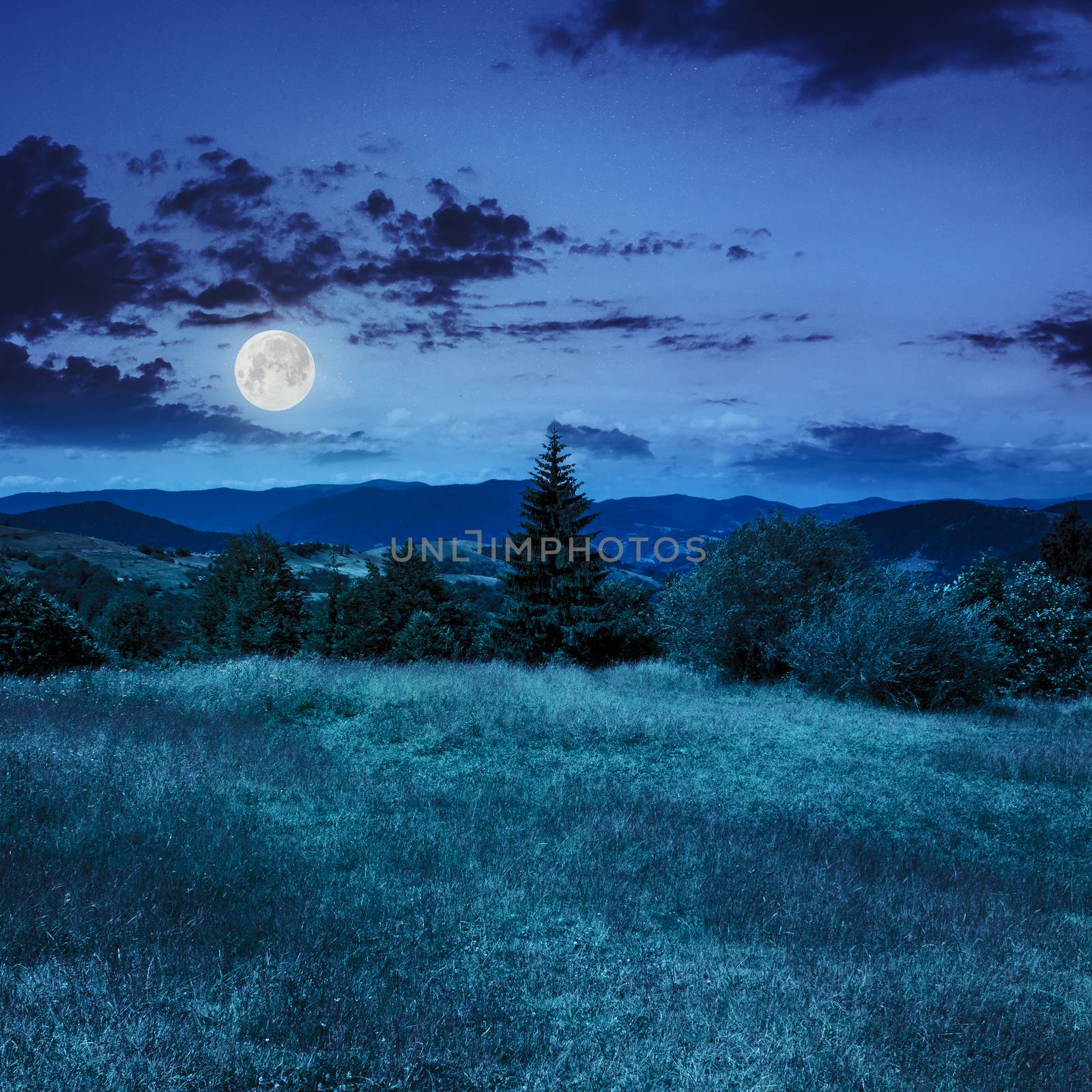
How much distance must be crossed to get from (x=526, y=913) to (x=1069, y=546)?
56.4m

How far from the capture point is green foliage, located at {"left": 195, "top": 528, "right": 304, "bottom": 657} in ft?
127

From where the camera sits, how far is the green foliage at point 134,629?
195ft

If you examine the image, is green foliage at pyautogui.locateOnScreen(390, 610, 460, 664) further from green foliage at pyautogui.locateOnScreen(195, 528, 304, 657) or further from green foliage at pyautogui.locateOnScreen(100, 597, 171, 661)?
green foliage at pyautogui.locateOnScreen(100, 597, 171, 661)

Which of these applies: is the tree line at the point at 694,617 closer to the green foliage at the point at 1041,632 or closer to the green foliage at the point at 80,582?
the green foliage at the point at 1041,632

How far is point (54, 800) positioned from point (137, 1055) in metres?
5.21

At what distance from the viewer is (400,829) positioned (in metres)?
7.83

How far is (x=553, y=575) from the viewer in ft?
104

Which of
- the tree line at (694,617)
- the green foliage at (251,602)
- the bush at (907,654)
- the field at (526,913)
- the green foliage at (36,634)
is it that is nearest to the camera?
the field at (526,913)

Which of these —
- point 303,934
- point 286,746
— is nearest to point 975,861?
point 303,934

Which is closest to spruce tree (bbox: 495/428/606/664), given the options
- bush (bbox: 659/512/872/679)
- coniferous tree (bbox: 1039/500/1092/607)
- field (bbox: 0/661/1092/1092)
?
bush (bbox: 659/512/872/679)

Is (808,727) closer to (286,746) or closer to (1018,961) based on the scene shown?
(1018,961)

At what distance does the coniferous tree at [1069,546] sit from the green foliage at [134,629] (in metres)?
68.3

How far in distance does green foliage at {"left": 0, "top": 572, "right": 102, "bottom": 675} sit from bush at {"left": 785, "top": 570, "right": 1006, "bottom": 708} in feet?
71.4

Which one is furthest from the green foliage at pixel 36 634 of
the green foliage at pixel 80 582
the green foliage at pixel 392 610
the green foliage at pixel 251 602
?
the green foliage at pixel 80 582
